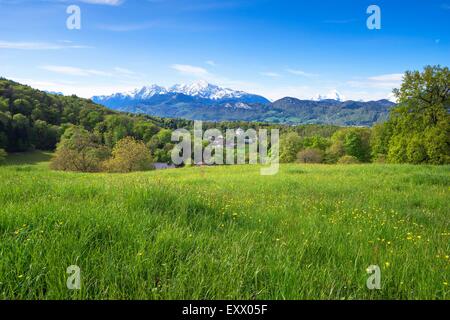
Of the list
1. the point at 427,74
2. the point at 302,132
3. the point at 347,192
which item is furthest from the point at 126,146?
the point at 302,132

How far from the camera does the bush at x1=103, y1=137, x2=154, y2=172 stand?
56481 mm

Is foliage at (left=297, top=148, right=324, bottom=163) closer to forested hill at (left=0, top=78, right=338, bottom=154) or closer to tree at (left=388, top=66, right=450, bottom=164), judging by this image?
tree at (left=388, top=66, right=450, bottom=164)

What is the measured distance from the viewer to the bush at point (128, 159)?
5648 cm

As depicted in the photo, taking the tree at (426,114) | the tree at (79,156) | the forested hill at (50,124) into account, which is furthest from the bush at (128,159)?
the tree at (426,114)

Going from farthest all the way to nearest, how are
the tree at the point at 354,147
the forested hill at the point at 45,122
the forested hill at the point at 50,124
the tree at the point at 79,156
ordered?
1. the forested hill at the point at 50,124
2. the forested hill at the point at 45,122
3. the tree at the point at 354,147
4. the tree at the point at 79,156

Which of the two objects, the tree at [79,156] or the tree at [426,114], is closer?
the tree at [426,114]

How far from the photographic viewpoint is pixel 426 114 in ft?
111

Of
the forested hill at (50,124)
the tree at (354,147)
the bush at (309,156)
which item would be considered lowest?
the bush at (309,156)

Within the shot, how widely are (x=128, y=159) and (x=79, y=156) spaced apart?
356 inches

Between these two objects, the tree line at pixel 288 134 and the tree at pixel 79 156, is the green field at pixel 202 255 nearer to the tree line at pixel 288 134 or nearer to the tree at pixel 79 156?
the tree line at pixel 288 134

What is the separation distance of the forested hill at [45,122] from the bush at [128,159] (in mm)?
43757

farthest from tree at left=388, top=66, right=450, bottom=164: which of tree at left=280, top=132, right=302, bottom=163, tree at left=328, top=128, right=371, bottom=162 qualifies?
tree at left=280, top=132, right=302, bottom=163

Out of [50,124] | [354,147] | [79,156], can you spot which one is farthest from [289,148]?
[50,124]
